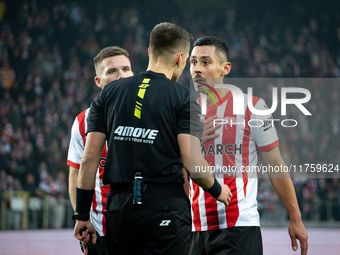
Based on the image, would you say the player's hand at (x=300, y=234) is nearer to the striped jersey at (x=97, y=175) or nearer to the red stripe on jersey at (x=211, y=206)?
the red stripe on jersey at (x=211, y=206)

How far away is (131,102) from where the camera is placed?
249 cm

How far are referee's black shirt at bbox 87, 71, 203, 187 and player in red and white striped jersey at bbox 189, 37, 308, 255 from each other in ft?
2.31

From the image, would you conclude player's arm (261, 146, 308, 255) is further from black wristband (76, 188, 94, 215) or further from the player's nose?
black wristband (76, 188, 94, 215)

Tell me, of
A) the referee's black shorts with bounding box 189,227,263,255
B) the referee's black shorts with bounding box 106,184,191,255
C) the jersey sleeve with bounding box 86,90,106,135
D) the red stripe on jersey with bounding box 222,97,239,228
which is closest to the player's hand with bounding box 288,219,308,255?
the referee's black shorts with bounding box 189,227,263,255

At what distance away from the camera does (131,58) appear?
18.4 meters

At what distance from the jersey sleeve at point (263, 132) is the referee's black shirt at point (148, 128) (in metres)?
0.88

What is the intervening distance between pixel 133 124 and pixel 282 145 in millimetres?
12132

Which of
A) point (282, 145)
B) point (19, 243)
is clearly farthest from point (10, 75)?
point (282, 145)

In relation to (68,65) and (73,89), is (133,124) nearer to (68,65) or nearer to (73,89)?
(73,89)

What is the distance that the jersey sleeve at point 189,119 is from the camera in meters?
2.43

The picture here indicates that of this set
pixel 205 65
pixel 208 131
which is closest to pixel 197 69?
pixel 205 65

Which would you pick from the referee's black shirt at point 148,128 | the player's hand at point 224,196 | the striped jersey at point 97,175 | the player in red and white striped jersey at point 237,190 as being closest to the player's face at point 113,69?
the striped jersey at point 97,175

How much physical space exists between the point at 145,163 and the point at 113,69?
1723mm

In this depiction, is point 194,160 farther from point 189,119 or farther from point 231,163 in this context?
point 231,163
